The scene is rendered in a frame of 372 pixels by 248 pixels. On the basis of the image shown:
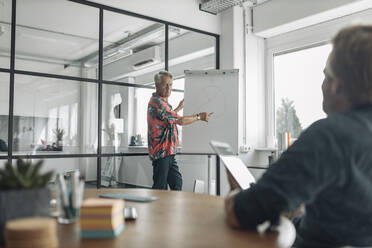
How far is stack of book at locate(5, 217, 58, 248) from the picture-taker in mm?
792

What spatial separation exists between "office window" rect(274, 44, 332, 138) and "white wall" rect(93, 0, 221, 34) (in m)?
1.10

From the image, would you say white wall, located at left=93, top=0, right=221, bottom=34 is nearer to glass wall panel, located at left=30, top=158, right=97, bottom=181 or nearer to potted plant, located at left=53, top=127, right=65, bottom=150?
potted plant, located at left=53, top=127, right=65, bottom=150

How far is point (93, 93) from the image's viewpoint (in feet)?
12.8

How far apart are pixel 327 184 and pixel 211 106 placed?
3.41 m

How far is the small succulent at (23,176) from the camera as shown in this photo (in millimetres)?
908

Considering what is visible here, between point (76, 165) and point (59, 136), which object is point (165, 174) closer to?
point (76, 165)

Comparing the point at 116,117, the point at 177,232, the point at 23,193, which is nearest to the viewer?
the point at 23,193

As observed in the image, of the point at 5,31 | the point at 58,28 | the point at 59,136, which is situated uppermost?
the point at 58,28

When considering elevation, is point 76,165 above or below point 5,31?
below

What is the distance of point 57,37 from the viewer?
3695 mm

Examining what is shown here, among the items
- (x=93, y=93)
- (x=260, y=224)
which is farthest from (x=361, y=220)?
(x=93, y=93)

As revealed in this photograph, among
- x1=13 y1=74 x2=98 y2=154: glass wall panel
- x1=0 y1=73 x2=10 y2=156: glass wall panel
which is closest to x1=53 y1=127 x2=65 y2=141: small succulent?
x1=13 y1=74 x2=98 y2=154: glass wall panel

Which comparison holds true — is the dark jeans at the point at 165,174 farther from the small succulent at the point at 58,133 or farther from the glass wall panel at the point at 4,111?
the glass wall panel at the point at 4,111

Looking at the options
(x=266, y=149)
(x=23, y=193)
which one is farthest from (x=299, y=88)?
(x=23, y=193)
